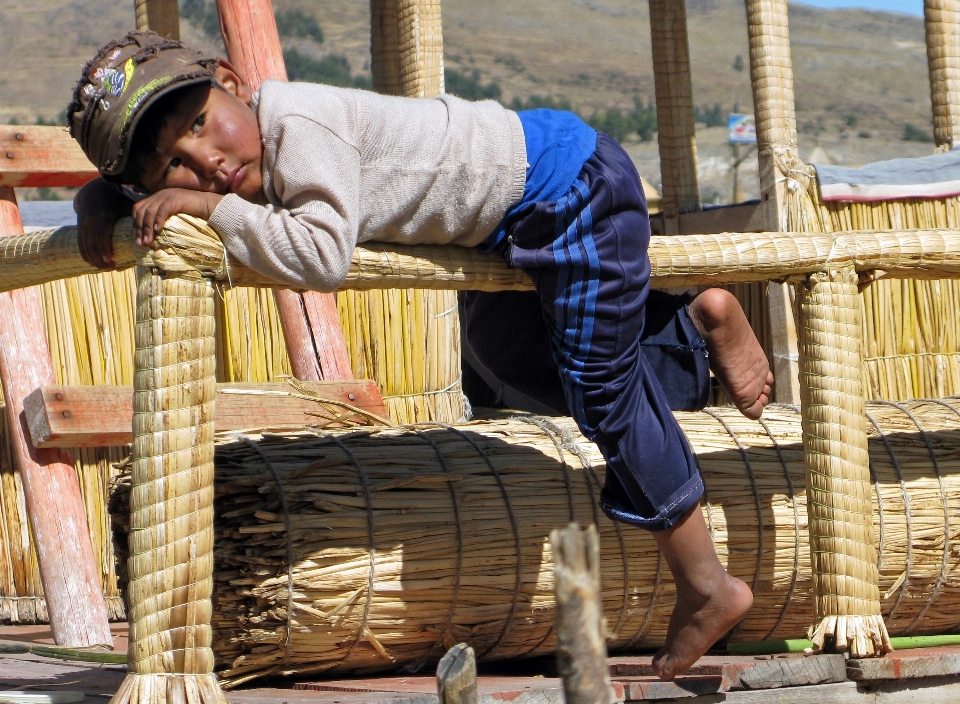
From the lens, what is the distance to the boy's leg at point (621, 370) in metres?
2.34

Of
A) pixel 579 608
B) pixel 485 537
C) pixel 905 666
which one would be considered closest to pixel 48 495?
pixel 485 537

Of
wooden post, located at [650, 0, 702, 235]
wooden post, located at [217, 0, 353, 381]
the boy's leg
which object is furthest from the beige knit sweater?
wooden post, located at [650, 0, 702, 235]

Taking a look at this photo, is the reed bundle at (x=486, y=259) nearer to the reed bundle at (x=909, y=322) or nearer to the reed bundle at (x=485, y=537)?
the reed bundle at (x=485, y=537)

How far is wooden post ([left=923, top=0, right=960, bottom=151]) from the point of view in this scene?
218 inches

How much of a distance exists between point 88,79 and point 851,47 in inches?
2390

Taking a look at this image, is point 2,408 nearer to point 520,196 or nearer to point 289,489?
point 289,489

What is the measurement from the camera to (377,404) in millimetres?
3635

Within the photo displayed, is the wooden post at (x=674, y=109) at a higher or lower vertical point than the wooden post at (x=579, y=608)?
higher

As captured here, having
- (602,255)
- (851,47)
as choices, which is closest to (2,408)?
(602,255)

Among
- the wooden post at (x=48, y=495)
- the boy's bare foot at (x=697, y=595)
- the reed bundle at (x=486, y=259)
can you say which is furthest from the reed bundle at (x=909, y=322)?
the wooden post at (x=48, y=495)

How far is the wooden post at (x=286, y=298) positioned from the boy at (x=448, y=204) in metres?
1.32

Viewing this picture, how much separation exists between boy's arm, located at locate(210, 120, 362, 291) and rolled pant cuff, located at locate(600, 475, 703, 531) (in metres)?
0.75

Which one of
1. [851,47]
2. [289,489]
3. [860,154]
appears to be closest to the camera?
[289,489]

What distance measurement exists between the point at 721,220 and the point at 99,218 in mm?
3761
